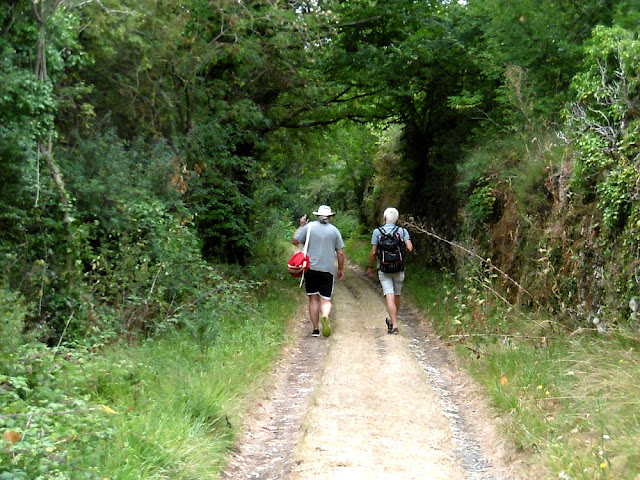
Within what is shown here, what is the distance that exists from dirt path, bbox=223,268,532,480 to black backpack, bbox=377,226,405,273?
1.23 meters

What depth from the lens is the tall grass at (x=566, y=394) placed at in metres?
4.73

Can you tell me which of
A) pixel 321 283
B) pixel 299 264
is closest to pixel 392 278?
pixel 321 283

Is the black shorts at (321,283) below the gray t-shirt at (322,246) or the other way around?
below

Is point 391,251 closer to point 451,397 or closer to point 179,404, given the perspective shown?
point 451,397

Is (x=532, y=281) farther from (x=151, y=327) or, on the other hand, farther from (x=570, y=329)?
(x=151, y=327)

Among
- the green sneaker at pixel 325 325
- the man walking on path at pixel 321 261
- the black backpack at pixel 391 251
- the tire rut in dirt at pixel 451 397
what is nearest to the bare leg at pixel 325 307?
the man walking on path at pixel 321 261

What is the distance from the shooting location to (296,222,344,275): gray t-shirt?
10477 millimetres

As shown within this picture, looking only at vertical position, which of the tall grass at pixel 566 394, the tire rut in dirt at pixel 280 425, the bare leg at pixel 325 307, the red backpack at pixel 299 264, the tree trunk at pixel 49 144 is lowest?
the tire rut in dirt at pixel 280 425

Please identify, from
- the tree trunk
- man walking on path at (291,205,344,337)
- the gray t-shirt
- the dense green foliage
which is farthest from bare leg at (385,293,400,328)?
the tree trunk

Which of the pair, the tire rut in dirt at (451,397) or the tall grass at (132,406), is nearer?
the tall grass at (132,406)

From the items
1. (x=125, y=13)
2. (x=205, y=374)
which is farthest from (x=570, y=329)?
(x=125, y=13)

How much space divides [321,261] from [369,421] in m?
4.33

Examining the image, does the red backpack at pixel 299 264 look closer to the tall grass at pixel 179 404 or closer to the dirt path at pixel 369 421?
the dirt path at pixel 369 421

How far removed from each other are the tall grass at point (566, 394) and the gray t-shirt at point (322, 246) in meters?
2.59
